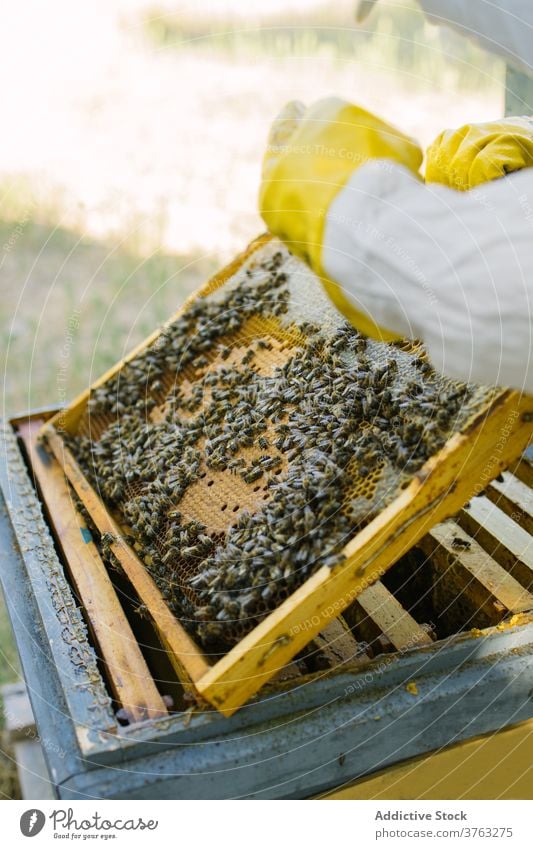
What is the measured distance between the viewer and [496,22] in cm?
346

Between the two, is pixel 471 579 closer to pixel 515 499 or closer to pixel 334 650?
pixel 515 499

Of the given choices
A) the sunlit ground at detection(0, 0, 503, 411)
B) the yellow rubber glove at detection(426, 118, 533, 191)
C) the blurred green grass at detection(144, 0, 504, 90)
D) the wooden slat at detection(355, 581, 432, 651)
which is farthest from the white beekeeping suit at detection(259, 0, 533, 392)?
the blurred green grass at detection(144, 0, 504, 90)

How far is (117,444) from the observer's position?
10.2 ft

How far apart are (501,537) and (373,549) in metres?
1.13

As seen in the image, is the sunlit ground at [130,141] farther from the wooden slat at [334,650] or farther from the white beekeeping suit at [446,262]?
the white beekeeping suit at [446,262]

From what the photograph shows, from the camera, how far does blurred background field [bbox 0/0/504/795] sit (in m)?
6.97

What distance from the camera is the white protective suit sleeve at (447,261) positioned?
182 cm

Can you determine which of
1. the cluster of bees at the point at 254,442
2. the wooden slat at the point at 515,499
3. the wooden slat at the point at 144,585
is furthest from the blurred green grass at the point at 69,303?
the wooden slat at the point at 515,499

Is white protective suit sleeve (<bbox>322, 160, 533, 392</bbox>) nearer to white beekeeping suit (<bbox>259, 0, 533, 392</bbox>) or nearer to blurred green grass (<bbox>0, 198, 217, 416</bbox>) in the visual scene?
white beekeeping suit (<bbox>259, 0, 533, 392</bbox>)

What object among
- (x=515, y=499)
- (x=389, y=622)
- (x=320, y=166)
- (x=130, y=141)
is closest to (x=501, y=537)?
(x=515, y=499)

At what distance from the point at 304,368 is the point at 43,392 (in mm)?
4367

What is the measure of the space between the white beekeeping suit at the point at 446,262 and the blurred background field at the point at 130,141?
482cm
